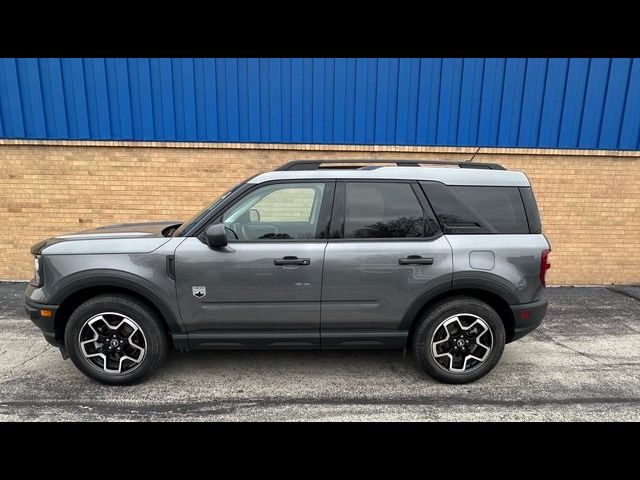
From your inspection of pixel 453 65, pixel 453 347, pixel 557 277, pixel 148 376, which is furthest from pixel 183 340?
pixel 557 277

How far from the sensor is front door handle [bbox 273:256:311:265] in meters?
2.87

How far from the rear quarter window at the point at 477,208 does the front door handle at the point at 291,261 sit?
3.85ft

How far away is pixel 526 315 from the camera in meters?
3.06

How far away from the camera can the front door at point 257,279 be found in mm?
2861

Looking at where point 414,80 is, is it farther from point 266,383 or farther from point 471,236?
point 266,383

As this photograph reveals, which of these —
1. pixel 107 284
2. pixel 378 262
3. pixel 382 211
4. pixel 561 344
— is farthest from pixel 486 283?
pixel 107 284

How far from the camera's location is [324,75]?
5.61 m

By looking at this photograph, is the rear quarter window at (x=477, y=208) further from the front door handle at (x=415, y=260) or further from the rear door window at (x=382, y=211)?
the front door handle at (x=415, y=260)

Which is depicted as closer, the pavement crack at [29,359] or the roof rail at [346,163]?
the roof rail at [346,163]

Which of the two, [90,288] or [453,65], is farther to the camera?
[453,65]

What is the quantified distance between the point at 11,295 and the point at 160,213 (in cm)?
244

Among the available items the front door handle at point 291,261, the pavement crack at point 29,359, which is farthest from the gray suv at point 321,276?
the pavement crack at point 29,359

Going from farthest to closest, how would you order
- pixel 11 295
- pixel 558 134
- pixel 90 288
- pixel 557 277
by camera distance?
1. pixel 557 277
2. pixel 558 134
3. pixel 11 295
4. pixel 90 288

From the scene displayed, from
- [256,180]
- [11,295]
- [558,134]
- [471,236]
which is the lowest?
[11,295]
